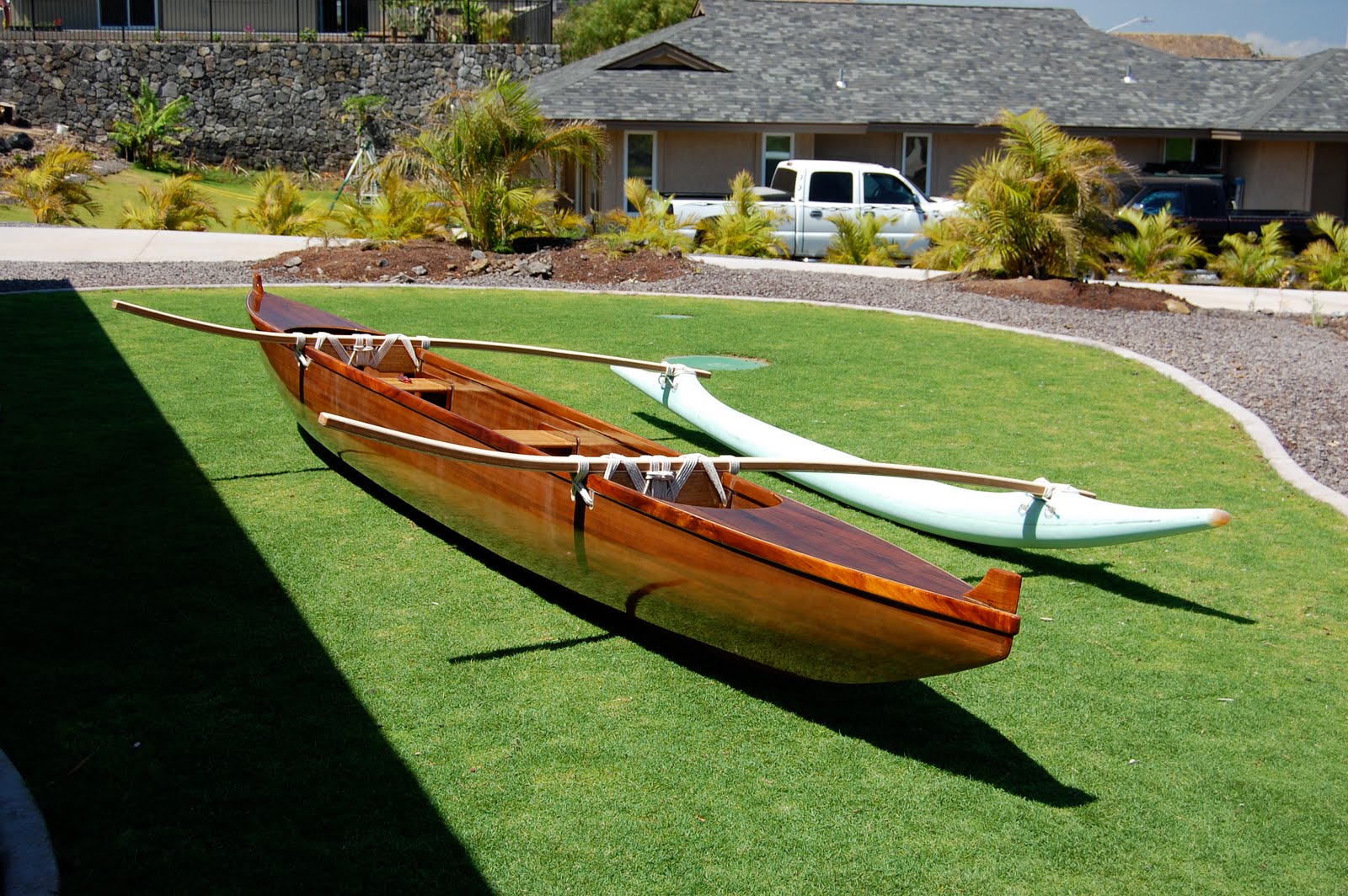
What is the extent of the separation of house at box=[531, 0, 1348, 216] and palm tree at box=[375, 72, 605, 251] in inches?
316

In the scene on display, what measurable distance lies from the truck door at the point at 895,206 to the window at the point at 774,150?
18.9 feet

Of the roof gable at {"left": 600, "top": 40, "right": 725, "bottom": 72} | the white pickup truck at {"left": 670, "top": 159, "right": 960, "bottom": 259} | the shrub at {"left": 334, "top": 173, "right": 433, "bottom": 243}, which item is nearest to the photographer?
the shrub at {"left": 334, "top": 173, "right": 433, "bottom": 243}

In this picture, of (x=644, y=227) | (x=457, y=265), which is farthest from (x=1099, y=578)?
(x=644, y=227)

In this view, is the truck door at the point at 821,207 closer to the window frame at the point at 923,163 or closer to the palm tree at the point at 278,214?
the window frame at the point at 923,163

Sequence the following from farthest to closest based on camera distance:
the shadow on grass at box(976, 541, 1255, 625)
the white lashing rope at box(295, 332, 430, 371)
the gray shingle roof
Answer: the gray shingle roof < the white lashing rope at box(295, 332, 430, 371) < the shadow on grass at box(976, 541, 1255, 625)

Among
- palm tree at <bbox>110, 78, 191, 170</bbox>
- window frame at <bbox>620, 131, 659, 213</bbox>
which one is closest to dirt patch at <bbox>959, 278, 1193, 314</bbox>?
window frame at <bbox>620, 131, 659, 213</bbox>

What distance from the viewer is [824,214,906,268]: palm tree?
2102 centimetres

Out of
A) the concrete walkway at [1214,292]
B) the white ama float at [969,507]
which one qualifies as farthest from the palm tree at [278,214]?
the white ama float at [969,507]

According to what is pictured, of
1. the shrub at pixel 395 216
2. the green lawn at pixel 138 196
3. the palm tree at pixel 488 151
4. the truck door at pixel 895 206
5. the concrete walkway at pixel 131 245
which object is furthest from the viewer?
the green lawn at pixel 138 196

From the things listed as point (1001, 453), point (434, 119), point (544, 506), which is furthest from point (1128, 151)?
point (544, 506)

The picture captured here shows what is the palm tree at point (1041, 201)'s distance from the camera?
1589 cm

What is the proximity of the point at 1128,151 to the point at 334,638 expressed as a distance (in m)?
29.6

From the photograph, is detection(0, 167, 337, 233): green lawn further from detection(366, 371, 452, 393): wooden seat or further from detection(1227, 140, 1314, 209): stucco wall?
detection(1227, 140, 1314, 209): stucco wall

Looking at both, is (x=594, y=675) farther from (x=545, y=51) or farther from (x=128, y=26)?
(x=128, y=26)
